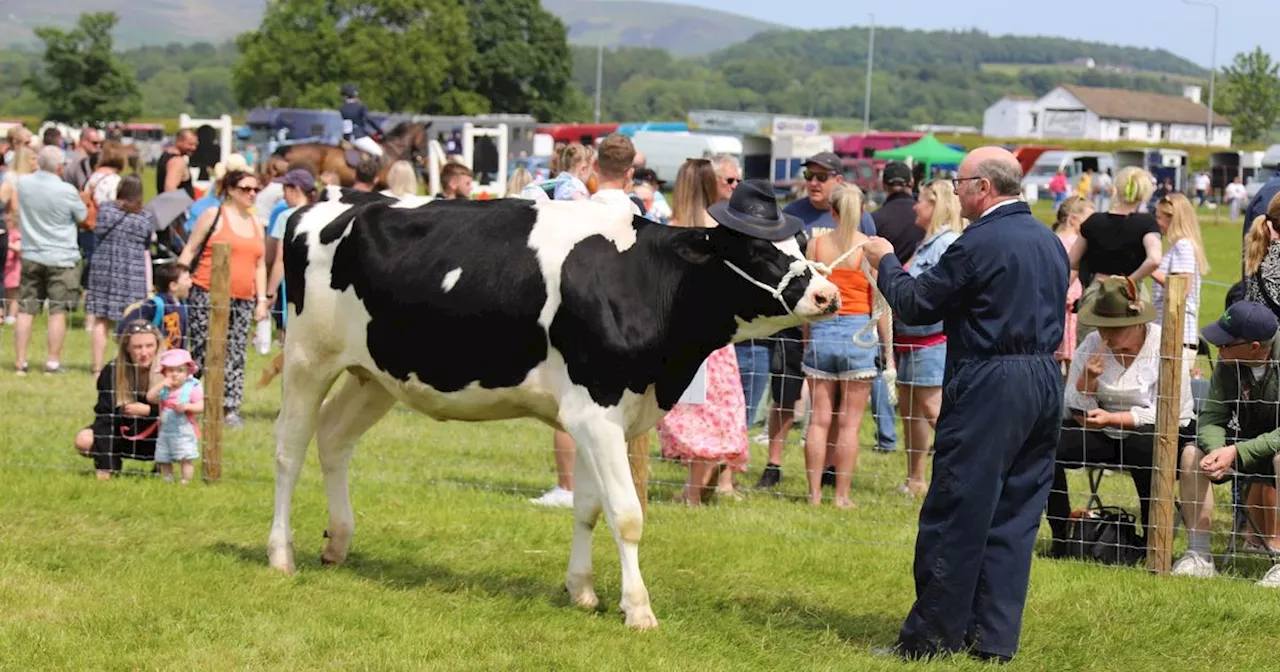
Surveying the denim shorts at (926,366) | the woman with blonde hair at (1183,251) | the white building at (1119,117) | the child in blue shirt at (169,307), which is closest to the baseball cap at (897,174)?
the woman with blonde hair at (1183,251)

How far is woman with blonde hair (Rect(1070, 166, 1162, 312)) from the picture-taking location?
12922 millimetres

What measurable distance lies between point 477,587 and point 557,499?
2393 millimetres

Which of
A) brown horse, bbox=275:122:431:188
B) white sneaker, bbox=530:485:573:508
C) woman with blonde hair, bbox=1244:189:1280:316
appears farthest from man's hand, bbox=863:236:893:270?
brown horse, bbox=275:122:431:188

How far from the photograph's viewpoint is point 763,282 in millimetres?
7090

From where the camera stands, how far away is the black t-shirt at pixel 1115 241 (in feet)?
42.4

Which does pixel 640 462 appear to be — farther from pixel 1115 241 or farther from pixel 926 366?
pixel 1115 241

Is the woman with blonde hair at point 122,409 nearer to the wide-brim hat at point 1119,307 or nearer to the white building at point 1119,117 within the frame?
the wide-brim hat at point 1119,307

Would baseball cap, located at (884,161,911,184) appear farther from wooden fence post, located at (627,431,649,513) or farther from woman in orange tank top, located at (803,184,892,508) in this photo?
wooden fence post, located at (627,431,649,513)

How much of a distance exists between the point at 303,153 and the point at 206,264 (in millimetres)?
15961

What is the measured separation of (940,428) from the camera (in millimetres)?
6922

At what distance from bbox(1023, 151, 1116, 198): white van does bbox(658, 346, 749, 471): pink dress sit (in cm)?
5625

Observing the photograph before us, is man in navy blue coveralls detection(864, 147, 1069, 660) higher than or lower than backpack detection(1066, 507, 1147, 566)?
higher

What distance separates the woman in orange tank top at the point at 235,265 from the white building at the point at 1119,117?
155379 millimetres

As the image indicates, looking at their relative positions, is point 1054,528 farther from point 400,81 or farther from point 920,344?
point 400,81
